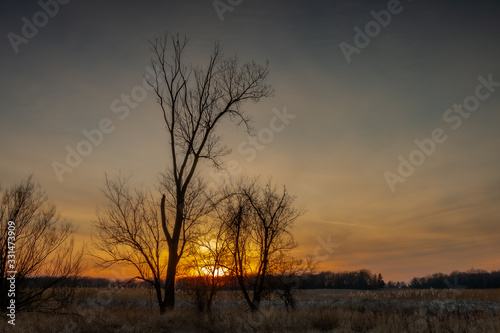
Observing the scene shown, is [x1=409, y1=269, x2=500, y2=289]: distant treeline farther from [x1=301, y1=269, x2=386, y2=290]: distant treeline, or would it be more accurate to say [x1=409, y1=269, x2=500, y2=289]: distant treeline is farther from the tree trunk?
the tree trunk

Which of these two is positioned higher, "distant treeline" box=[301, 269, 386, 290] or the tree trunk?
the tree trunk

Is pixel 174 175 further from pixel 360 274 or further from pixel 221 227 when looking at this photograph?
pixel 360 274

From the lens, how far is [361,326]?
11562mm

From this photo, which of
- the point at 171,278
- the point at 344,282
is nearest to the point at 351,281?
the point at 344,282

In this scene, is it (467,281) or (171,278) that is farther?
(467,281)

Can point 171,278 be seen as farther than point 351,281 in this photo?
No

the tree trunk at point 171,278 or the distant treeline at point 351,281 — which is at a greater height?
the tree trunk at point 171,278

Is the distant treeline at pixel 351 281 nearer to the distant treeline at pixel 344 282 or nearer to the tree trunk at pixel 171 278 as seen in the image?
Answer: the distant treeline at pixel 344 282

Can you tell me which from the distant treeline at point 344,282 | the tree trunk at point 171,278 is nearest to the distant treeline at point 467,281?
the distant treeline at point 344,282

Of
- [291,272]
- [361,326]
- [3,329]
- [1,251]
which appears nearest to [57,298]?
[1,251]

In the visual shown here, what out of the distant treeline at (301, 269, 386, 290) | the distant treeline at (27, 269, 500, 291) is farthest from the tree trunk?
the distant treeline at (301, 269, 386, 290)

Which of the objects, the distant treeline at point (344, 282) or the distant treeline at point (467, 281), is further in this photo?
the distant treeline at point (467, 281)

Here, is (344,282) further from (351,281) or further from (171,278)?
(171,278)

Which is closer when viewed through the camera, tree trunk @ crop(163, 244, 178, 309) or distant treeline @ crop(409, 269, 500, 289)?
tree trunk @ crop(163, 244, 178, 309)
